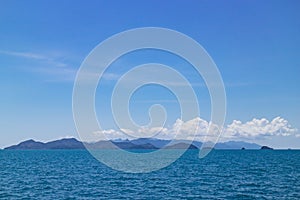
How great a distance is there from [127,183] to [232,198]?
1647 centimetres

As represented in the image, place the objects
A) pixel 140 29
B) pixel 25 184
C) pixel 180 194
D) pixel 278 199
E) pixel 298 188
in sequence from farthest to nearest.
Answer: pixel 25 184 → pixel 298 188 → pixel 180 194 → pixel 278 199 → pixel 140 29

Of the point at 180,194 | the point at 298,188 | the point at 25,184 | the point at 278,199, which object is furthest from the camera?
the point at 25,184

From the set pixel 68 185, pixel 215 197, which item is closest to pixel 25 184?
pixel 68 185

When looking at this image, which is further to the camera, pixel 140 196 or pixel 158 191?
pixel 158 191

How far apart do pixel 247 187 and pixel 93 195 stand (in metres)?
20.5

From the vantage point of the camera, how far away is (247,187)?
46.7m

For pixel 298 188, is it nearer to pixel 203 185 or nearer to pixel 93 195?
pixel 203 185

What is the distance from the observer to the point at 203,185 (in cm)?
4859

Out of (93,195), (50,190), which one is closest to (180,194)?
(93,195)

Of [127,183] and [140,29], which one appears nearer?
[140,29]

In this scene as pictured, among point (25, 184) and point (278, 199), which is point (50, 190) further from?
point (278, 199)

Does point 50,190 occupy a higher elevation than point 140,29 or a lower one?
lower

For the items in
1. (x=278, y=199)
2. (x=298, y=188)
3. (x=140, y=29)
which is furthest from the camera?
(x=298, y=188)

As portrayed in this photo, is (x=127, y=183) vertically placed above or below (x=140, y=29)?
below
